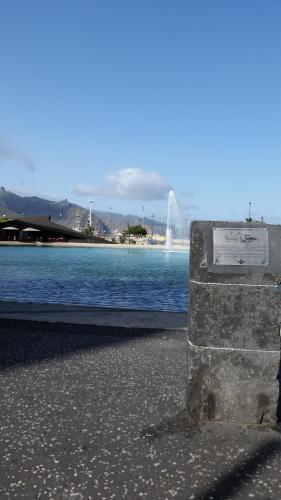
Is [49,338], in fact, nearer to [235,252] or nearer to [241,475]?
[235,252]

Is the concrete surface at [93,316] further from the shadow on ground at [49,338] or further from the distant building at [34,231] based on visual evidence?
the distant building at [34,231]

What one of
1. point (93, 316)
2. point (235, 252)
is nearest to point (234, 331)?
point (235, 252)

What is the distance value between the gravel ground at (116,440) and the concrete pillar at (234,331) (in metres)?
0.24

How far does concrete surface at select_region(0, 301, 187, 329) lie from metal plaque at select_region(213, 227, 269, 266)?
508 centimetres

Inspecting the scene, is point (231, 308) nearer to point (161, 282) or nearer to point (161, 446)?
point (161, 446)

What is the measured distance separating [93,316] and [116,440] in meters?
6.20

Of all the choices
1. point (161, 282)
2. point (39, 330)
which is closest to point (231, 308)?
point (39, 330)

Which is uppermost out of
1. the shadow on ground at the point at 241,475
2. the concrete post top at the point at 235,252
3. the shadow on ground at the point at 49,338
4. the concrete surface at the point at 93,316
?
the concrete post top at the point at 235,252

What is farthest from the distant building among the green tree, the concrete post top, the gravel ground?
the concrete post top

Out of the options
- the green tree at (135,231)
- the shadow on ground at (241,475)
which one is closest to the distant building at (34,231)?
the green tree at (135,231)

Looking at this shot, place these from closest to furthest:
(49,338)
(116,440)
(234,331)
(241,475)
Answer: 1. (241,475)
2. (116,440)
3. (234,331)
4. (49,338)

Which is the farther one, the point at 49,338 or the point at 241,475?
the point at 49,338

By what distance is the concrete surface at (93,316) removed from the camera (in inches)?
367

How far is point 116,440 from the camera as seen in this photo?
3.85 metres
